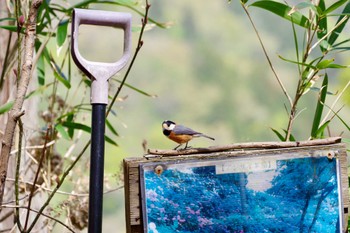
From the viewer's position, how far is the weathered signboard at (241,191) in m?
1.64

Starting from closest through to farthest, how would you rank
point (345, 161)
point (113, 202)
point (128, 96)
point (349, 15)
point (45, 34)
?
point (345, 161) → point (349, 15) → point (45, 34) → point (128, 96) → point (113, 202)

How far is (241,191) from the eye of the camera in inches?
66.0

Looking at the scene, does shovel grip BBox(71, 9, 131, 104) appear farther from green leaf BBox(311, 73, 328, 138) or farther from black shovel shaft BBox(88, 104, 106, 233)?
green leaf BBox(311, 73, 328, 138)

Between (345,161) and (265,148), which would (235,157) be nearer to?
(265,148)

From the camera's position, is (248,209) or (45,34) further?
(45,34)

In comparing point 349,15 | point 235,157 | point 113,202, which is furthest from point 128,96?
point 235,157

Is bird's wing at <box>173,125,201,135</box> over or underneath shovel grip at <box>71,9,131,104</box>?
underneath

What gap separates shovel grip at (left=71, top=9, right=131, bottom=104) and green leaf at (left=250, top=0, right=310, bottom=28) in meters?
0.57

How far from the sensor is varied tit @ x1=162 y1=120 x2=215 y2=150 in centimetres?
174

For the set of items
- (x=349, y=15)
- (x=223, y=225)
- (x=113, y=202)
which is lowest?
(x=223, y=225)

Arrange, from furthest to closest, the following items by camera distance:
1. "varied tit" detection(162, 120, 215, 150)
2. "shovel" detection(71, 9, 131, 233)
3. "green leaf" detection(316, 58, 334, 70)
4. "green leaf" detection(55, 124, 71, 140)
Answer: "green leaf" detection(55, 124, 71, 140) < "green leaf" detection(316, 58, 334, 70) < "varied tit" detection(162, 120, 215, 150) < "shovel" detection(71, 9, 131, 233)

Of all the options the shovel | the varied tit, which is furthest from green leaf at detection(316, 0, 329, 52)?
the shovel

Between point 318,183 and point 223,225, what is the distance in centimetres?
25

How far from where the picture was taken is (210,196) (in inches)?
65.5
